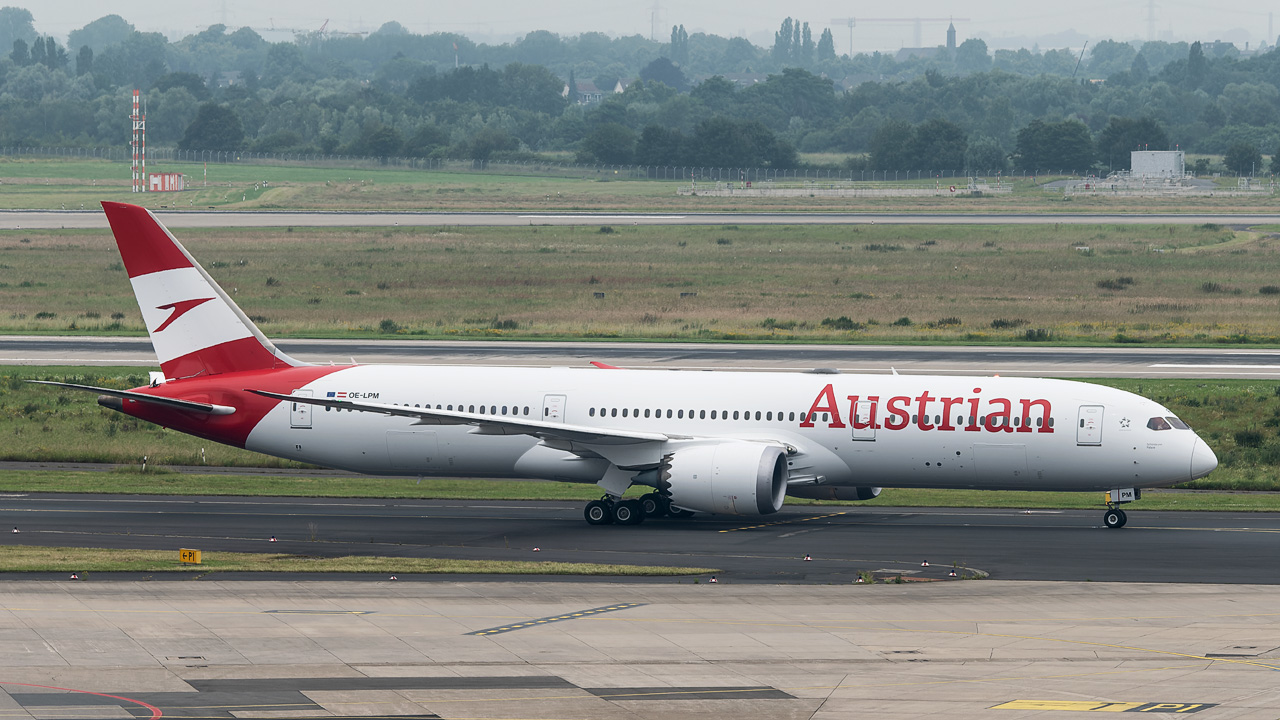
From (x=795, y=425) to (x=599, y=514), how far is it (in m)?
6.13

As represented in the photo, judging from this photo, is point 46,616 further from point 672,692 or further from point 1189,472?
point 1189,472

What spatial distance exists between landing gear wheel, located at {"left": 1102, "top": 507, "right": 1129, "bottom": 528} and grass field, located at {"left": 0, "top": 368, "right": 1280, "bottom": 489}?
7.38 meters

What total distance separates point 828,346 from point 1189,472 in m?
39.1

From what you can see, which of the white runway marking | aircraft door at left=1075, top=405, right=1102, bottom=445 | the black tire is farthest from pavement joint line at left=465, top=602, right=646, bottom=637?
the white runway marking

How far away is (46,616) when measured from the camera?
30.9 m

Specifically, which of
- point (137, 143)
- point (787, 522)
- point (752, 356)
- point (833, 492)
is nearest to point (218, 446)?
point (787, 522)

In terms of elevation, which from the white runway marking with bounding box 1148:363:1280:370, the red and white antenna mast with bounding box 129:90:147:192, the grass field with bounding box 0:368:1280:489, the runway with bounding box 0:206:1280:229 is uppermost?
the red and white antenna mast with bounding box 129:90:147:192

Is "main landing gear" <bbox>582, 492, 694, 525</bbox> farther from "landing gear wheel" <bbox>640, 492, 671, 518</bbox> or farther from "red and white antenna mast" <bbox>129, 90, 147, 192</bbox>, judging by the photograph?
"red and white antenna mast" <bbox>129, 90, 147, 192</bbox>

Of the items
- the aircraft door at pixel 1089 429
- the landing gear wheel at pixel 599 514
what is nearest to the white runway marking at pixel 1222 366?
the aircraft door at pixel 1089 429

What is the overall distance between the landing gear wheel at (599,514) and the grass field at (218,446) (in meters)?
6.13

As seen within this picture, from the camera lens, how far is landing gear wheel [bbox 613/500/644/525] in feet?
145

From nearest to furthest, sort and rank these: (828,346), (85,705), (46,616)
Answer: (85,705), (46,616), (828,346)

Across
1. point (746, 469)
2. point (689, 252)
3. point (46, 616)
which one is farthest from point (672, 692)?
point (689, 252)

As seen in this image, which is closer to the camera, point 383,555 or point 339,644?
point 339,644
